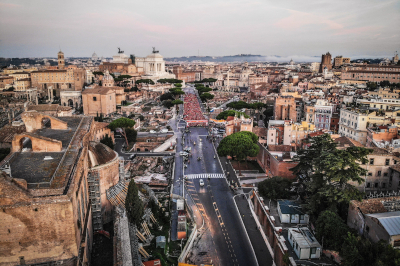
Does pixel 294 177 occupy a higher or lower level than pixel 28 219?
lower

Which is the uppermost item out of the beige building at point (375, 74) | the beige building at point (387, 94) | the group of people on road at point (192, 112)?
the beige building at point (375, 74)

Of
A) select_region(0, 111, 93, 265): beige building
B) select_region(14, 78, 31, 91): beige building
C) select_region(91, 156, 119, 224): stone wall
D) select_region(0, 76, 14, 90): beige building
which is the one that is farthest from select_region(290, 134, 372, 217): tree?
select_region(0, 76, 14, 90): beige building

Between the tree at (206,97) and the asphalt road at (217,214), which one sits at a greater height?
the tree at (206,97)

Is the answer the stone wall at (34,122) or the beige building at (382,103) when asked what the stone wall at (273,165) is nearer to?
the stone wall at (34,122)

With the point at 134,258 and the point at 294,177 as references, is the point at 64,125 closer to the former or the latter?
the point at 134,258

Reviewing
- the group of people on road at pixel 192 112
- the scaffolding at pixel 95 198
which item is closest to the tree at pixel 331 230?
the scaffolding at pixel 95 198

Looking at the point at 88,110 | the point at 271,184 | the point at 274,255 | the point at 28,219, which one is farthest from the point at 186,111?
the point at 28,219

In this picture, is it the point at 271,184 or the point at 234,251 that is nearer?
the point at 234,251
